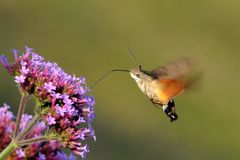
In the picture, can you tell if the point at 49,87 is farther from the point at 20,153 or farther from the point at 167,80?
the point at 167,80

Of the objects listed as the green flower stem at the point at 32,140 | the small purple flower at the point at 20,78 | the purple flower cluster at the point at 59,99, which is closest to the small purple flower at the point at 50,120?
the purple flower cluster at the point at 59,99

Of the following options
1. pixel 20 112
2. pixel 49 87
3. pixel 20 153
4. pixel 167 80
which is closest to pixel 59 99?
pixel 49 87

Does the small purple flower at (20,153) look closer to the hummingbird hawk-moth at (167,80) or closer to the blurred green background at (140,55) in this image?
the hummingbird hawk-moth at (167,80)

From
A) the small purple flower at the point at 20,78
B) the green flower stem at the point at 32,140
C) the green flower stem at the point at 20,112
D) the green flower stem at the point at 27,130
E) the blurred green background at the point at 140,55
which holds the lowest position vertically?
the green flower stem at the point at 32,140

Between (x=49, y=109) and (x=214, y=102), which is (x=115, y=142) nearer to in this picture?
(x=214, y=102)

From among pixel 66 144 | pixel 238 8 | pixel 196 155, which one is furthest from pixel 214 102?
pixel 66 144

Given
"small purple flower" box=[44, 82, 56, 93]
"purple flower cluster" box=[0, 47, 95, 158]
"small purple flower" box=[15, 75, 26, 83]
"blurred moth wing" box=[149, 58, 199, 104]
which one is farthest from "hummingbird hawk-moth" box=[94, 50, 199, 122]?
"small purple flower" box=[15, 75, 26, 83]
